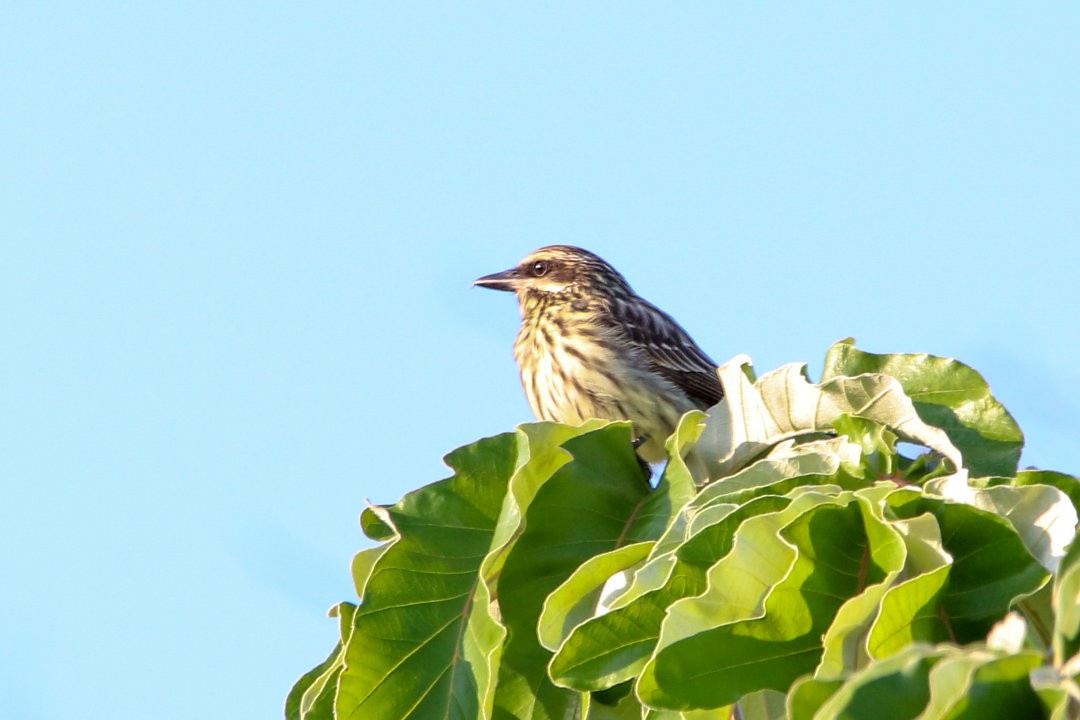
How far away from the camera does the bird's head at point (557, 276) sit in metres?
8.76

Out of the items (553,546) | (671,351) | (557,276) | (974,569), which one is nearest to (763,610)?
(974,569)

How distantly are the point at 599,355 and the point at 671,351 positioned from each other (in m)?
0.50

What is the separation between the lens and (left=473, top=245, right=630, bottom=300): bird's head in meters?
8.76

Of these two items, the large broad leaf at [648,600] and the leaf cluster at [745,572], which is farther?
the large broad leaf at [648,600]

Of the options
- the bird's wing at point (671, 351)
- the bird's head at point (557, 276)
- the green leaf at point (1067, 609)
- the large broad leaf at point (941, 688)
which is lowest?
the bird's wing at point (671, 351)

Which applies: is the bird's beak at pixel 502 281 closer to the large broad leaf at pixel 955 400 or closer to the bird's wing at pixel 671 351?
the bird's wing at pixel 671 351

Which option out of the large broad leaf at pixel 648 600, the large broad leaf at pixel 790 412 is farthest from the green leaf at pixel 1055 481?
the large broad leaf at pixel 648 600

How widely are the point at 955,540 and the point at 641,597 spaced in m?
0.60

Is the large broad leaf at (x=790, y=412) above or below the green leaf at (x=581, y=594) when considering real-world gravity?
above

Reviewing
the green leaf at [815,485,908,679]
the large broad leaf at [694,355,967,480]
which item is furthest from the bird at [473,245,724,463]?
the green leaf at [815,485,908,679]

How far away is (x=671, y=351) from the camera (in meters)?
8.13

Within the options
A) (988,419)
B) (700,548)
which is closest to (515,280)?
(988,419)

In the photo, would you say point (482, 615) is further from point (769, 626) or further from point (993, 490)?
point (993, 490)

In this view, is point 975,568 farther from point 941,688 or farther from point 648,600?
point 941,688
